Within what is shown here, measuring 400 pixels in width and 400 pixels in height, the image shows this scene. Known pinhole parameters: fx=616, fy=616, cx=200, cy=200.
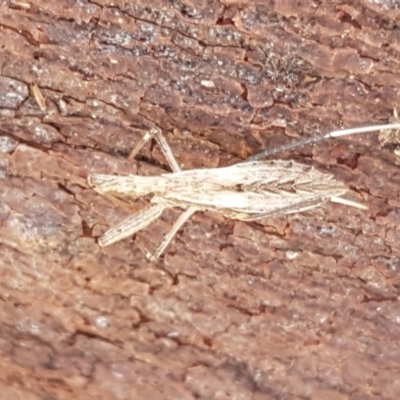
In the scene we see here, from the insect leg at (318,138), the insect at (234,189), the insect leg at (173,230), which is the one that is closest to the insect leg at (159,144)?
the insect at (234,189)

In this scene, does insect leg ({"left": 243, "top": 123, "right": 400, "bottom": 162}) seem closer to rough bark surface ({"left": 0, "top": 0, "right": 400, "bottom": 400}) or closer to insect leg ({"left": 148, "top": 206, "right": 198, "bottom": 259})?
rough bark surface ({"left": 0, "top": 0, "right": 400, "bottom": 400})

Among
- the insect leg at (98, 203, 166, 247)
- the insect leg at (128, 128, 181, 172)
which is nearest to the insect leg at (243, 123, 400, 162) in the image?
the insect leg at (128, 128, 181, 172)

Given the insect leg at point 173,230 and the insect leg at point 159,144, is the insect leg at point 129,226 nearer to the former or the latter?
the insect leg at point 173,230

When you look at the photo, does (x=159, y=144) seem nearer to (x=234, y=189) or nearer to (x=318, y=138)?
(x=234, y=189)

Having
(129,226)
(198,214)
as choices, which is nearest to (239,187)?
(198,214)

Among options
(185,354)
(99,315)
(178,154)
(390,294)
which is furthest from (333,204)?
(99,315)
